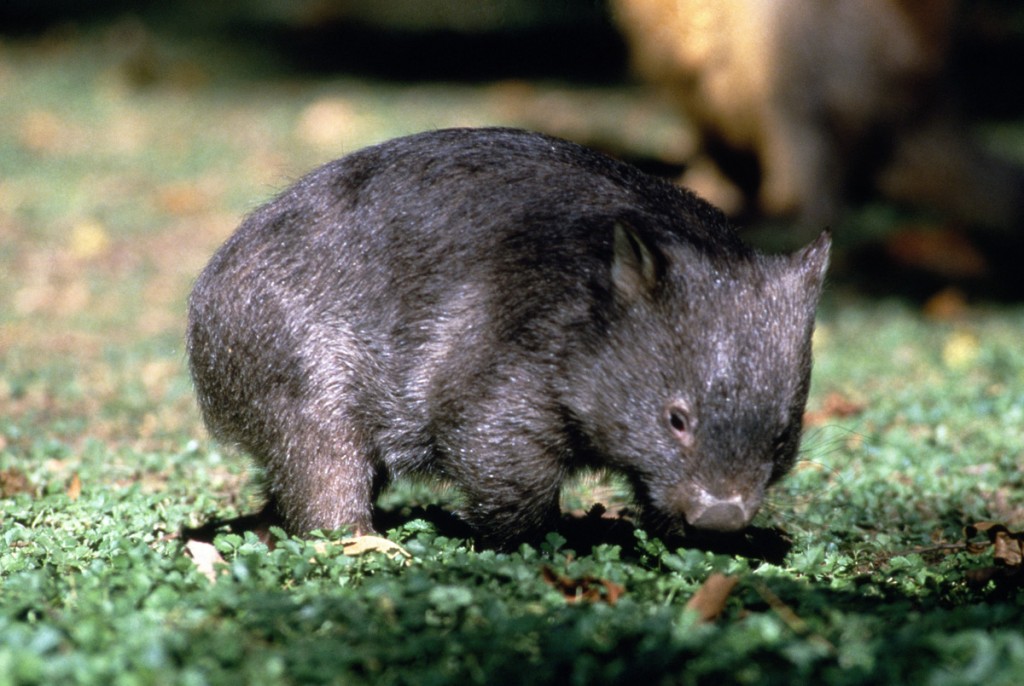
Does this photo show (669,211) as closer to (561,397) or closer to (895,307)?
(561,397)

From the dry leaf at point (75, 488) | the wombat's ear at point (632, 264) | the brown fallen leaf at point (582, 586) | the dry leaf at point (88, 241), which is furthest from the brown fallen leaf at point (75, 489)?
the dry leaf at point (88, 241)

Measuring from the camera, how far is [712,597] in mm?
3488

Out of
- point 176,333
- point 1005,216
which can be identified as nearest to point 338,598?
point 176,333

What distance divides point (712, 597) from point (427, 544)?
0.99m

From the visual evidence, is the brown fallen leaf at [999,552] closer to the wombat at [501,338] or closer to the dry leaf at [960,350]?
the wombat at [501,338]

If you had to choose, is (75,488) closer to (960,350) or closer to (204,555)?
(204,555)

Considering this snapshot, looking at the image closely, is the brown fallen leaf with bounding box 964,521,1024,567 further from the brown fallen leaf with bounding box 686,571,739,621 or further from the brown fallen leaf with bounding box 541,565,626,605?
the brown fallen leaf with bounding box 541,565,626,605

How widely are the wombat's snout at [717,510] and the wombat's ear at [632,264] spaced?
0.65 metres

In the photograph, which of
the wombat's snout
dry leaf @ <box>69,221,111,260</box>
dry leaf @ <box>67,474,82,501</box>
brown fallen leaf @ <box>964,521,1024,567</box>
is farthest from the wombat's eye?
dry leaf @ <box>69,221,111,260</box>

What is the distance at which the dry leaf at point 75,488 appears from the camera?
4826 millimetres

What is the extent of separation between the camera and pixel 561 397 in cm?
404

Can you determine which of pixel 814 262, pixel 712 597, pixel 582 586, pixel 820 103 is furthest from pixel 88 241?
pixel 712 597

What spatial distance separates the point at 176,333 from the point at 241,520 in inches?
138

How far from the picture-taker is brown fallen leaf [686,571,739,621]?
346cm
